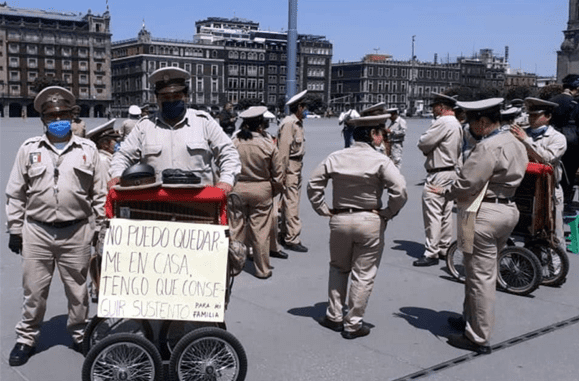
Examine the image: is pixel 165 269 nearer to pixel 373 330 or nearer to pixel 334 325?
pixel 334 325

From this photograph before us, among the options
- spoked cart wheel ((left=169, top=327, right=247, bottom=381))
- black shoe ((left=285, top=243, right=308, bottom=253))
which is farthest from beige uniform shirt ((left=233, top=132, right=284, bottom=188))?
spoked cart wheel ((left=169, top=327, right=247, bottom=381))

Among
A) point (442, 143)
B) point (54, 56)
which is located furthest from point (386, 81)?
point (442, 143)

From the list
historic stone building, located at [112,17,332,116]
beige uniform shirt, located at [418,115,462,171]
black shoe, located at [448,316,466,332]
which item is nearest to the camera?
black shoe, located at [448,316,466,332]

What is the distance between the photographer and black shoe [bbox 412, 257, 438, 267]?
7918mm

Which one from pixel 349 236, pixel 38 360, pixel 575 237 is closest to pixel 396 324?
pixel 349 236

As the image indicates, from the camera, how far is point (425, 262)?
7922 millimetres

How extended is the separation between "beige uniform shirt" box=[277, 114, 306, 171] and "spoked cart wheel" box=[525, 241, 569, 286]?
310cm

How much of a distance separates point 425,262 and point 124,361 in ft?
15.3

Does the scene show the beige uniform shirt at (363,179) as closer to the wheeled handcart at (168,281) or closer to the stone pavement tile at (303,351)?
the stone pavement tile at (303,351)

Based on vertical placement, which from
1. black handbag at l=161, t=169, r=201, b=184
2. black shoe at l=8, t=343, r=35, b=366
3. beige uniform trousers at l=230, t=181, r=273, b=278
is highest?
black handbag at l=161, t=169, r=201, b=184

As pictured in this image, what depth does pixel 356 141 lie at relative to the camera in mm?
5305

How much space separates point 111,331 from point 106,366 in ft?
1.62

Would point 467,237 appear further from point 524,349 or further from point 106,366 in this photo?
point 106,366

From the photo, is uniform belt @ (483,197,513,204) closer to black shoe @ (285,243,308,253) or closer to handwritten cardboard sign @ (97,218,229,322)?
handwritten cardboard sign @ (97,218,229,322)
